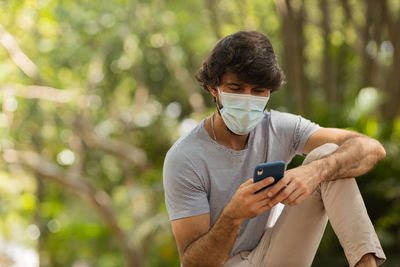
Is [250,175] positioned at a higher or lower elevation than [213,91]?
lower

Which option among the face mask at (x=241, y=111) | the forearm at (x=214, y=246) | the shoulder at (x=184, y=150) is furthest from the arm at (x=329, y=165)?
the shoulder at (x=184, y=150)

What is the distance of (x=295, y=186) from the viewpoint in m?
2.09

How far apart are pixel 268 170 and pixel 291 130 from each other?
2.06ft

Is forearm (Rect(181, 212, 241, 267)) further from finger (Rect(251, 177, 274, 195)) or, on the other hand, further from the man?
finger (Rect(251, 177, 274, 195))

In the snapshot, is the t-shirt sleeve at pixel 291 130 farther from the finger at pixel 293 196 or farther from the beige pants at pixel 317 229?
the finger at pixel 293 196

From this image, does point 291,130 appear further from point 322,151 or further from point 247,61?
point 247,61

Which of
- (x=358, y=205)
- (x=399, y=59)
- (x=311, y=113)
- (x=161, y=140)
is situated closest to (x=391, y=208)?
(x=311, y=113)

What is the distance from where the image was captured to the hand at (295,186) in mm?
2053

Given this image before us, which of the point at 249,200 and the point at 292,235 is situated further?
the point at 292,235

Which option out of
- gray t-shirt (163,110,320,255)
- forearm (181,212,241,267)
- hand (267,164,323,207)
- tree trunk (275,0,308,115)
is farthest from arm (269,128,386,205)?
tree trunk (275,0,308,115)

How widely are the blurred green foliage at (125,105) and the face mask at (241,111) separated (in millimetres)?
3221

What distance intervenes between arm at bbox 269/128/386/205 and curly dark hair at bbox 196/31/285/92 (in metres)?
0.38

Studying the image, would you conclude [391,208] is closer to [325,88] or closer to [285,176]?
[325,88]

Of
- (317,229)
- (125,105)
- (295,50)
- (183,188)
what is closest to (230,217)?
(183,188)
